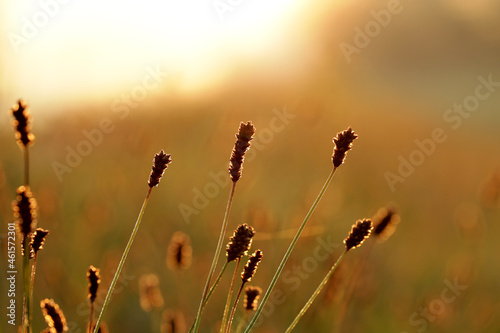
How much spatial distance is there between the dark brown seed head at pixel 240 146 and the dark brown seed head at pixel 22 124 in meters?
0.40

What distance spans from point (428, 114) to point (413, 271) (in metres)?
3.60

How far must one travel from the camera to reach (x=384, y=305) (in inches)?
123

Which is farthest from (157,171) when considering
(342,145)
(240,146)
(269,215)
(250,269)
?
(269,215)

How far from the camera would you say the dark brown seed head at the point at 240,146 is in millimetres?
1036

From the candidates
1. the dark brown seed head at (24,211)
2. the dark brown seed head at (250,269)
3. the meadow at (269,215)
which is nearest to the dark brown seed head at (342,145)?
the dark brown seed head at (250,269)

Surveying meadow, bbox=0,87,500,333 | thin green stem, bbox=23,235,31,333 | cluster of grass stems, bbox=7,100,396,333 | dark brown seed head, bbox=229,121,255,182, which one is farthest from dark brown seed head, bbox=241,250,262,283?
meadow, bbox=0,87,500,333

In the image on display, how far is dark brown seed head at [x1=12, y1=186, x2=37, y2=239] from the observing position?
855mm

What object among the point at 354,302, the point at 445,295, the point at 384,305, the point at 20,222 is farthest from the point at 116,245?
the point at 20,222

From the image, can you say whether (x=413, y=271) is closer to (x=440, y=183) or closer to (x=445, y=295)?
(x=445, y=295)

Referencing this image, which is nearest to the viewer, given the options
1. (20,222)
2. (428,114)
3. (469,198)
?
(20,222)

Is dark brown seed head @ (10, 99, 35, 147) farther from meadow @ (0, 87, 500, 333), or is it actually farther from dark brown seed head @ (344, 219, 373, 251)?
meadow @ (0, 87, 500, 333)

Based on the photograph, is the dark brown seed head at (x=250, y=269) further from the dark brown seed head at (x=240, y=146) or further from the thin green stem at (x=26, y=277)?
the thin green stem at (x=26, y=277)

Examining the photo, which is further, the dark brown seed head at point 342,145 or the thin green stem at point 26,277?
the dark brown seed head at point 342,145

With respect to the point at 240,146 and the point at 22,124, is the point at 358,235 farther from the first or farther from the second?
the point at 22,124
